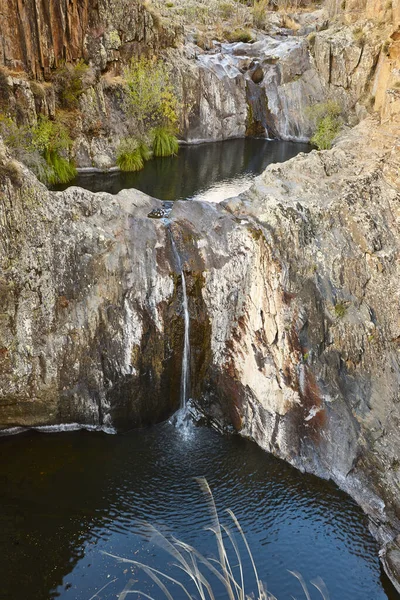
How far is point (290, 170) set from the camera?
1833 centimetres

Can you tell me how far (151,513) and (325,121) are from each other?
104 feet

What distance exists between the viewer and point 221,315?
1670 centimetres

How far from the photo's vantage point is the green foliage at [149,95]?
116 feet

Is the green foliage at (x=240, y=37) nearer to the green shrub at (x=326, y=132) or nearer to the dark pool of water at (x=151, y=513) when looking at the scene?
the green shrub at (x=326, y=132)

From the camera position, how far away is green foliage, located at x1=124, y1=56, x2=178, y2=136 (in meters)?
35.2

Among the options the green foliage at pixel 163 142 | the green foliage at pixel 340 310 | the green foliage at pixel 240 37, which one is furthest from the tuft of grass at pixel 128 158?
the green foliage at pixel 240 37

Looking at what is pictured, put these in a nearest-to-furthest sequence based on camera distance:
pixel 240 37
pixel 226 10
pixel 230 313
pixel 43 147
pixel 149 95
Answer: pixel 230 313
pixel 43 147
pixel 149 95
pixel 240 37
pixel 226 10

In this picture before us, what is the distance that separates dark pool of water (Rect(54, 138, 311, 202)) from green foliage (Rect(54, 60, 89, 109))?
489 cm

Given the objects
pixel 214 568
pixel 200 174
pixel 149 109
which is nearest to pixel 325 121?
pixel 200 174

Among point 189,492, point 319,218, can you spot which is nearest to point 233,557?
point 189,492

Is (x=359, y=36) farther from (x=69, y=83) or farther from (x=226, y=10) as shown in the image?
(x=226, y=10)

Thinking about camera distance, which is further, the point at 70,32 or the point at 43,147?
the point at 70,32

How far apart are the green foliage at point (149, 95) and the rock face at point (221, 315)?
20362 mm

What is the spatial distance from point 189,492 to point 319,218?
8980mm
